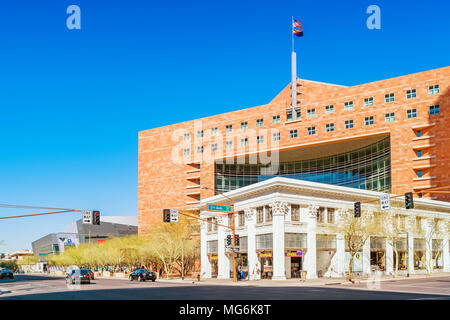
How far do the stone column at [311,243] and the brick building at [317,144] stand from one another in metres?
23.8

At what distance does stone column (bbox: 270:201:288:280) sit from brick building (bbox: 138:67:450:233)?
929 inches

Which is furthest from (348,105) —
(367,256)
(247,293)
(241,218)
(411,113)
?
(247,293)

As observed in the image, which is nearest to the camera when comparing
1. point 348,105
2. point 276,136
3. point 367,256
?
point 367,256

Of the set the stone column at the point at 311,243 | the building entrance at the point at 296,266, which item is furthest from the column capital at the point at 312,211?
the building entrance at the point at 296,266

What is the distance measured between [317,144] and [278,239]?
35.1 meters

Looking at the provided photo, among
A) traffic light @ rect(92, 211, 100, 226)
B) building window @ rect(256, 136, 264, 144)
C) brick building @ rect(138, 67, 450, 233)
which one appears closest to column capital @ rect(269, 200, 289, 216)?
traffic light @ rect(92, 211, 100, 226)

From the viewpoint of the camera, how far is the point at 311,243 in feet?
186

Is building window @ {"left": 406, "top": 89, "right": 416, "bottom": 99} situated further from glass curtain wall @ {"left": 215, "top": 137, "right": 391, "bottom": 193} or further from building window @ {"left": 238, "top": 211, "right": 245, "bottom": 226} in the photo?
building window @ {"left": 238, "top": 211, "right": 245, "bottom": 226}

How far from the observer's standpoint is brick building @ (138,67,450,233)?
76.3 metres

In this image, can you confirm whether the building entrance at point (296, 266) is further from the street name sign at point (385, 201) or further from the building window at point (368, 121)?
the building window at point (368, 121)

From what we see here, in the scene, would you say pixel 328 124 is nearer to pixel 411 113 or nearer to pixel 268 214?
pixel 411 113

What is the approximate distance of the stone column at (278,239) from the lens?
54250 millimetres
